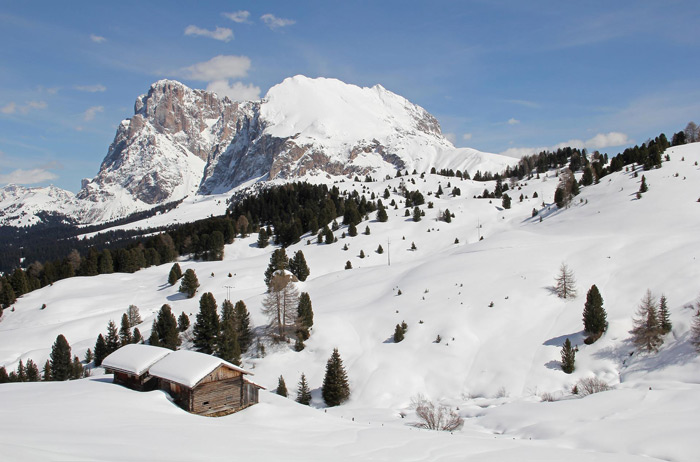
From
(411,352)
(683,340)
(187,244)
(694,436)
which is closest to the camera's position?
(694,436)

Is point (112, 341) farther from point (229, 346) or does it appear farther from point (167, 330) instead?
point (229, 346)

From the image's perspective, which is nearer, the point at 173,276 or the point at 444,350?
the point at 444,350

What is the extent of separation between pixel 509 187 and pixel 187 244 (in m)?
103

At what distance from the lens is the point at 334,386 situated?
40281 millimetres

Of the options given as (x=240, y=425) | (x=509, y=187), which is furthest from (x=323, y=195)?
(x=240, y=425)

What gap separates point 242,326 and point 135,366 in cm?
2430

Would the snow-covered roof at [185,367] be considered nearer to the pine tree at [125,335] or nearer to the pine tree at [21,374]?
the pine tree at [21,374]

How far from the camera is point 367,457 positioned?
17.9 metres

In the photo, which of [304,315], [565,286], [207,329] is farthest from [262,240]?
[565,286]

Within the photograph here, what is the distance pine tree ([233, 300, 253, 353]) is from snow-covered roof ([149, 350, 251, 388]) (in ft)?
74.3

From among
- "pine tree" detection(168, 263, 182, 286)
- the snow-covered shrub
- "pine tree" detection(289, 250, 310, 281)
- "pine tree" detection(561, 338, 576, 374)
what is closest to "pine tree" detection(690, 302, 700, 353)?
the snow-covered shrub

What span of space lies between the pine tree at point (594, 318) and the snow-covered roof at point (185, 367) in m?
34.1

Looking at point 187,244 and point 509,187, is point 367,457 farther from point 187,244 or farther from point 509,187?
point 509,187

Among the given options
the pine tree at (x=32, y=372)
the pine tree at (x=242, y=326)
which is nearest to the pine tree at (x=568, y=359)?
the pine tree at (x=242, y=326)
